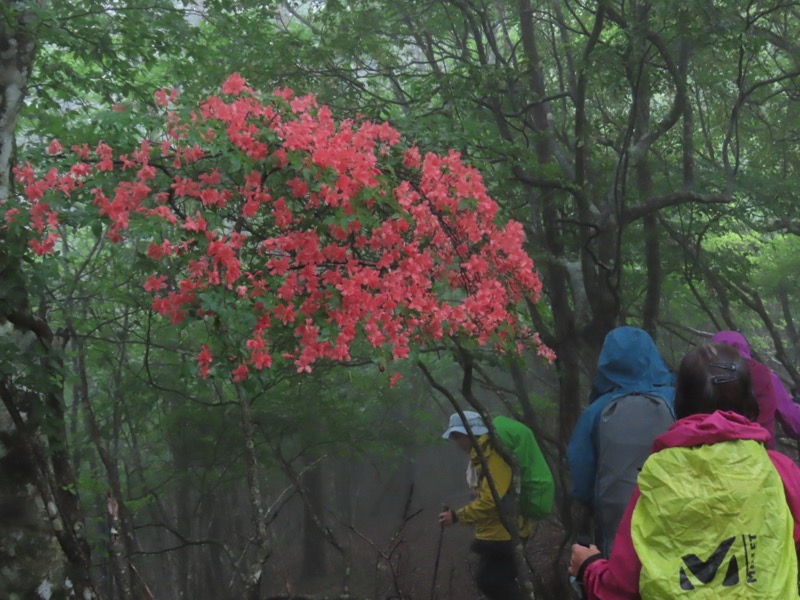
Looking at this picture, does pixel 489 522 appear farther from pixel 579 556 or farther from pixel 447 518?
pixel 579 556

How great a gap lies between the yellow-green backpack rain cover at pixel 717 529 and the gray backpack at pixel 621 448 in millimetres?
776

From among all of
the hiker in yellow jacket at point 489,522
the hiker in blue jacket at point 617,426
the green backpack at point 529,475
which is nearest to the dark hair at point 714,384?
the hiker in blue jacket at point 617,426

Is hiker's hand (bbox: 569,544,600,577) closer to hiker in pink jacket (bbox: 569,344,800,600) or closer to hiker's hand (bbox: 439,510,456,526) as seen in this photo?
hiker in pink jacket (bbox: 569,344,800,600)

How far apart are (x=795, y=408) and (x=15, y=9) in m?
4.81

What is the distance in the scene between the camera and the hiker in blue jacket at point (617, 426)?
278 cm

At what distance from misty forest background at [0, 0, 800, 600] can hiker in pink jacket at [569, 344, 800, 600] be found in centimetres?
151

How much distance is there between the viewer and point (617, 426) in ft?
9.32

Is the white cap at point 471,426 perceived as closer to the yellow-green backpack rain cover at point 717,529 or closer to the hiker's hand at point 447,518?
the hiker's hand at point 447,518

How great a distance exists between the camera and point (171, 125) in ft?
10.9

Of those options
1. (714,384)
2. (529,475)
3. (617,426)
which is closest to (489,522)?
(529,475)

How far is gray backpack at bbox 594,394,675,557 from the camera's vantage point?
2.76 metres

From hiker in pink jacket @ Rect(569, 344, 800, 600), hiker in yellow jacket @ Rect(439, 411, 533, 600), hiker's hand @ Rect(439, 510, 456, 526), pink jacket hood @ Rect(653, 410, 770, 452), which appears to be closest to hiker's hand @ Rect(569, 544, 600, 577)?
hiker in pink jacket @ Rect(569, 344, 800, 600)

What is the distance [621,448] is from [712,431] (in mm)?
845

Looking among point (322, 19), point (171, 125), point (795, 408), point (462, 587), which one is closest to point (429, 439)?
point (462, 587)
